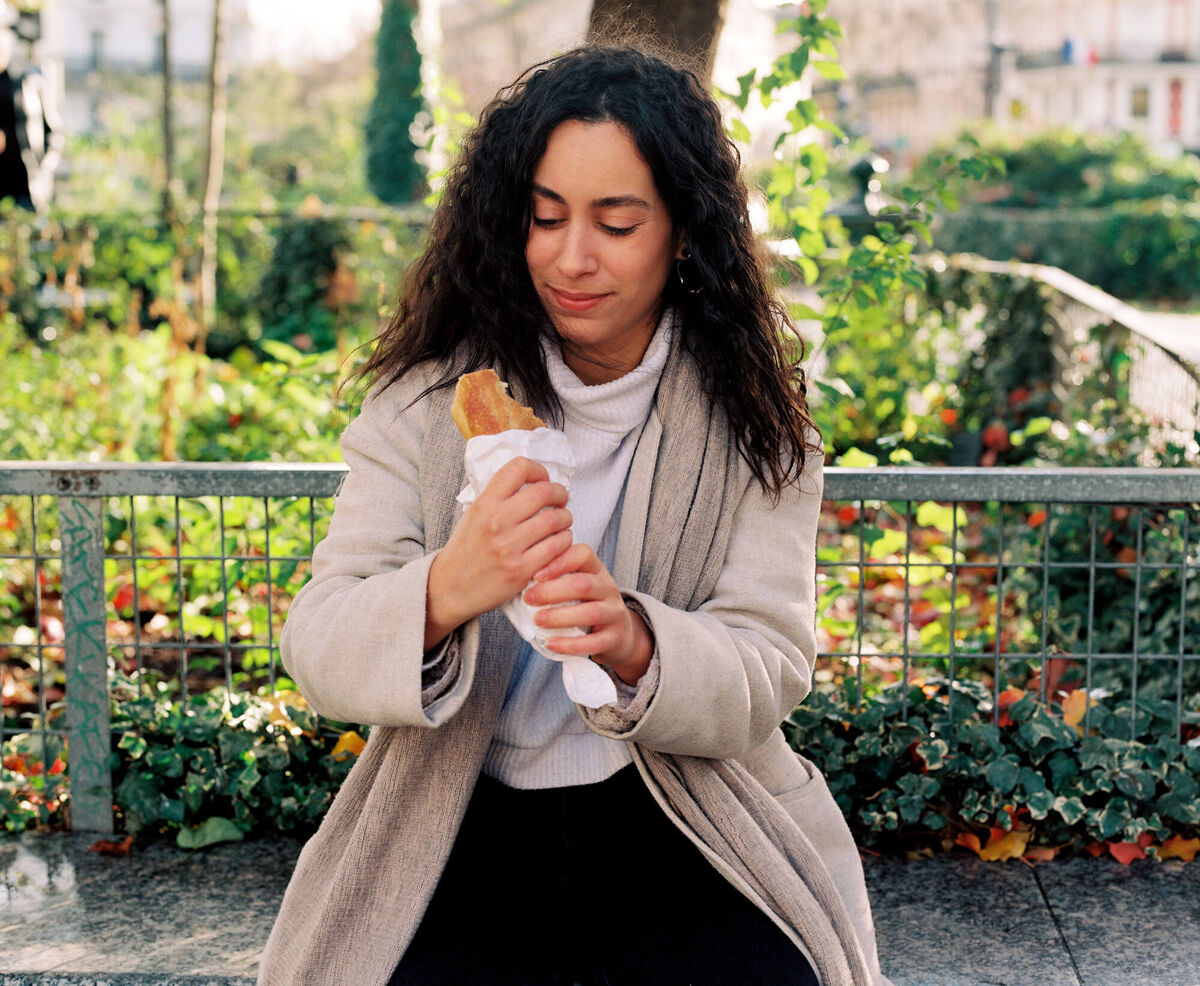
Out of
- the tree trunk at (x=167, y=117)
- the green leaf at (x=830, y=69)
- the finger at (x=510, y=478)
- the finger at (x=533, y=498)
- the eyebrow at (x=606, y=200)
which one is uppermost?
the tree trunk at (x=167, y=117)

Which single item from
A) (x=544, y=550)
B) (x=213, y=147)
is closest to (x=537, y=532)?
(x=544, y=550)

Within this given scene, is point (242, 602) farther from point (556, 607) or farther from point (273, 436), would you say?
point (556, 607)

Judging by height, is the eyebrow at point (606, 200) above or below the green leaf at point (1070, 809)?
above

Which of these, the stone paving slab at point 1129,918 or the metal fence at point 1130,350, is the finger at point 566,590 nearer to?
the stone paving slab at point 1129,918

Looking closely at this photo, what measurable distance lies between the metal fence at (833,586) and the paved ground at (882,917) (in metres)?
0.23

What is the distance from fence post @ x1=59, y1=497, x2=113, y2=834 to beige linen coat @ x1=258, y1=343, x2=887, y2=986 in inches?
41.6

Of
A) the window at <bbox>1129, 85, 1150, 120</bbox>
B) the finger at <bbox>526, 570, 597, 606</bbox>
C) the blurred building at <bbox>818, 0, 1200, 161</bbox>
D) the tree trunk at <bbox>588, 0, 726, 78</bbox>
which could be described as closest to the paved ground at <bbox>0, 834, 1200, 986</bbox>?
the finger at <bbox>526, 570, 597, 606</bbox>

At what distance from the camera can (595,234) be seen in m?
1.79

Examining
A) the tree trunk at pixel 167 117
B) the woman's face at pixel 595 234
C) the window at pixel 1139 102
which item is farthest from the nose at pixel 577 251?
the window at pixel 1139 102

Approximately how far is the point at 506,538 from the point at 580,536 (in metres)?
0.40

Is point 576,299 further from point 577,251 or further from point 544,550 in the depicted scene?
point 544,550

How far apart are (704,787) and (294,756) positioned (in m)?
1.36

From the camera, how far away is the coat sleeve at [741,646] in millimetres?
1652

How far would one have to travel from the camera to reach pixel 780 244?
3.21 meters
